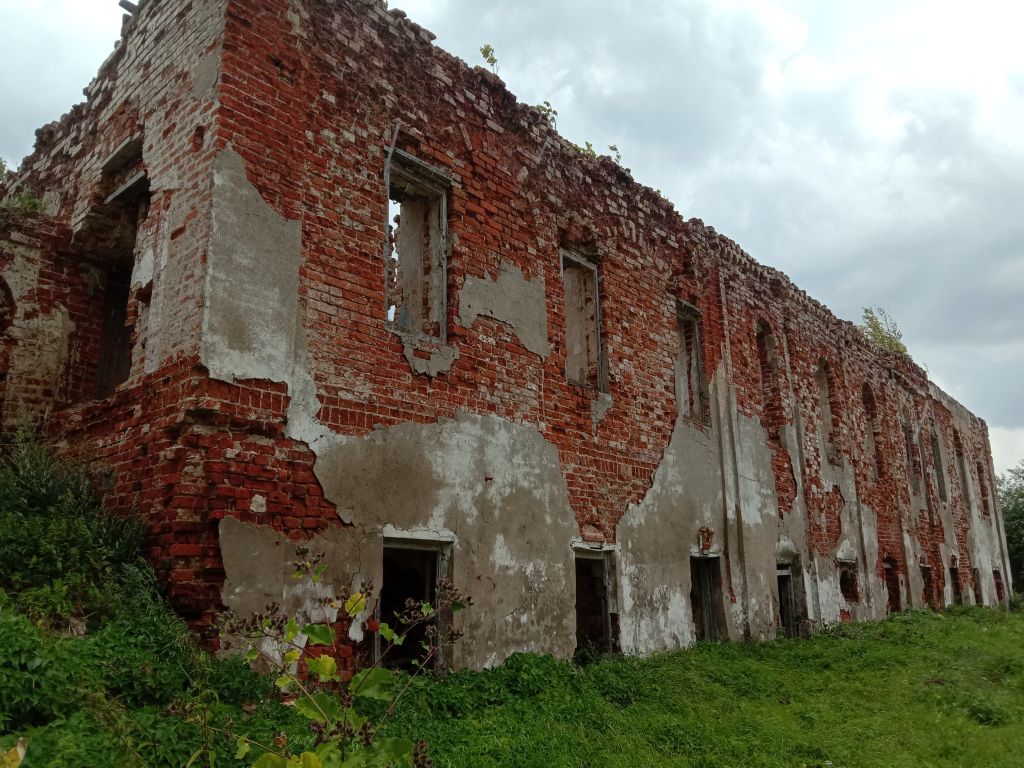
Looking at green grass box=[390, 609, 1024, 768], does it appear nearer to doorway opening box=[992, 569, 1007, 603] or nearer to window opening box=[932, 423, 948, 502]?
window opening box=[932, 423, 948, 502]

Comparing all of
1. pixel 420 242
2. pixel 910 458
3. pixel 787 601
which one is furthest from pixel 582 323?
pixel 910 458

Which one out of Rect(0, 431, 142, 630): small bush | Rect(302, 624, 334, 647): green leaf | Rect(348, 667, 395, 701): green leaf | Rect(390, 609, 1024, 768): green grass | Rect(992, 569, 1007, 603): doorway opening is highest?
Rect(0, 431, 142, 630): small bush

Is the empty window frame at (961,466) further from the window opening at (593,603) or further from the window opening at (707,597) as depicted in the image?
the window opening at (593,603)

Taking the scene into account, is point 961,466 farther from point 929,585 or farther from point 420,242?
point 420,242

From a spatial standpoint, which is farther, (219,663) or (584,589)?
(584,589)

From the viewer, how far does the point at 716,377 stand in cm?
1080

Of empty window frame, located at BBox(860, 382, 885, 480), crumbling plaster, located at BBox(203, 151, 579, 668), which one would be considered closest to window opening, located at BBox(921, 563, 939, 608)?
empty window frame, located at BBox(860, 382, 885, 480)

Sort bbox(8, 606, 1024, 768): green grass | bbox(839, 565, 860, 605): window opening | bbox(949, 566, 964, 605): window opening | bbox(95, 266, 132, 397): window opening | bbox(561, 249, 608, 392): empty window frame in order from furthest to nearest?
1. bbox(949, 566, 964, 605): window opening
2. bbox(839, 565, 860, 605): window opening
3. bbox(561, 249, 608, 392): empty window frame
4. bbox(95, 266, 132, 397): window opening
5. bbox(8, 606, 1024, 768): green grass

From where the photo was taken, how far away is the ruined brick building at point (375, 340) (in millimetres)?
5242

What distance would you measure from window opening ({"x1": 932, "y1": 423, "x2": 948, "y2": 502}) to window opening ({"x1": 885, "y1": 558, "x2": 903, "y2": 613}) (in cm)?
570

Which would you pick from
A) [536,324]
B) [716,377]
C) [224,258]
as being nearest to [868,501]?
[716,377]

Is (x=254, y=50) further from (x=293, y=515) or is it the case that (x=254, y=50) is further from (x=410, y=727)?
(x=410, y=727)

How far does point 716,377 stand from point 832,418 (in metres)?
4.92

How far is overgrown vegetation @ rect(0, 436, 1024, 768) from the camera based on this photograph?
10.9ft
